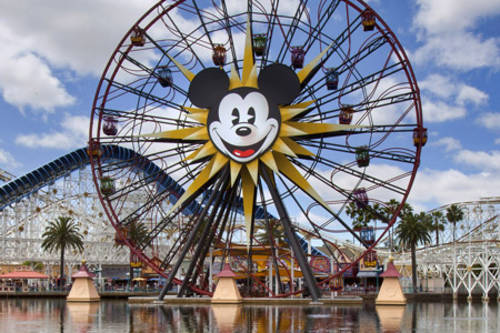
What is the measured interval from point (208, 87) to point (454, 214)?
62704mm

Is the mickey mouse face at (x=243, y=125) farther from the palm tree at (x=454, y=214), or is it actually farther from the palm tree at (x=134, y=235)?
the palm tree at (x=454, y=214)

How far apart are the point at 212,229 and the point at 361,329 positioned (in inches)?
739

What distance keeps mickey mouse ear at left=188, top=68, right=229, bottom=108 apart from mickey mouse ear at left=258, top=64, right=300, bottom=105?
7.85 feet

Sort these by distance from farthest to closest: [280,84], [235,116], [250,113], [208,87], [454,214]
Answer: [454,214]
[208,87]
[235,116]
[250,113]
[280,84]

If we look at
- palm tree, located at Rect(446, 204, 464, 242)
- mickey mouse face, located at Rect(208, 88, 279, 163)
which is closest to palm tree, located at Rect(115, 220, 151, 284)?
mickey mouse face, located at Rect(208, 88, 279, 163)

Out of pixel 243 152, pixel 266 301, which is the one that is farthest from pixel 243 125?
pixel 266 301

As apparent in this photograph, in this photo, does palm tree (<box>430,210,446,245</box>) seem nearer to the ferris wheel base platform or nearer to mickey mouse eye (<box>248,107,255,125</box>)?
the ferris wheel base platform

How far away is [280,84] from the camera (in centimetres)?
3700

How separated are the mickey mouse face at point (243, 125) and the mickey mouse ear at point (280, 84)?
0.57m

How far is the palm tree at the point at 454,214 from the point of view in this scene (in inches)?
3639

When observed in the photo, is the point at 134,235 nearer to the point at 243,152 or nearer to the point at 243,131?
the point at 243,152

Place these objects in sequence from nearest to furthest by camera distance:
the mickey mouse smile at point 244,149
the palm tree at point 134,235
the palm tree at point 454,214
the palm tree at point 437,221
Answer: the mickey mouse smile at point 244,149, the palm tree at point 134,235, the palm tree at point 437,221, the palm tree at point 454,214

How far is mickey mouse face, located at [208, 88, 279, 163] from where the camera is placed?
36469mm

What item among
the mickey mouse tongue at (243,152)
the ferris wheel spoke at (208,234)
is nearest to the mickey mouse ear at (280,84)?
the mickey mouse tongue at (243,152)
